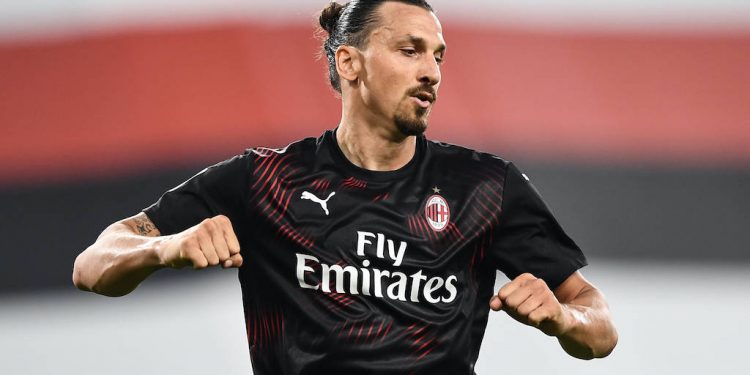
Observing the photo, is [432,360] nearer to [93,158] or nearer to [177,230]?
[177,230]

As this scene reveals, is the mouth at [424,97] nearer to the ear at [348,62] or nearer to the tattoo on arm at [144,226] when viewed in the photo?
the ear at [348,62]

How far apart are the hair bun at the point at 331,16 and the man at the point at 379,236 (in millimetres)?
173

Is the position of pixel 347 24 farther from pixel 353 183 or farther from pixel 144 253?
pixel 144 253

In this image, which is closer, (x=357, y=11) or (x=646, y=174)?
(x=357, y=11)

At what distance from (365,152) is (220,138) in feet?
7.18

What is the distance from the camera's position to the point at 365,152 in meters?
2.32

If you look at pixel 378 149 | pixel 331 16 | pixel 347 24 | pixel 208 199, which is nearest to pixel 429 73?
pixel 378 149

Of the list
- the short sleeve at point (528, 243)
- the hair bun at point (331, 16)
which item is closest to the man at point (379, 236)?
the short sleeve at point (528, 243)

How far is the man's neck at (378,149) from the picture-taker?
2301 mm

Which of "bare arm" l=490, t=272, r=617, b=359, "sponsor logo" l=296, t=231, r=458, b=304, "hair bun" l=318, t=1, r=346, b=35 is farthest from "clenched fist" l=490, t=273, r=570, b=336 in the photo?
"hair bun" l=318, t=1, r=346, b=35

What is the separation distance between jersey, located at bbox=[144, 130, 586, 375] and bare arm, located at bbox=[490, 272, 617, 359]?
0.20 ft

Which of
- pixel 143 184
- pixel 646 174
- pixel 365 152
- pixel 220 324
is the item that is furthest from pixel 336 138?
pixel 646 174

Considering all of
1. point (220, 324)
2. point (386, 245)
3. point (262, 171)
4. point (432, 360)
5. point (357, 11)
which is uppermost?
point (357, 11)

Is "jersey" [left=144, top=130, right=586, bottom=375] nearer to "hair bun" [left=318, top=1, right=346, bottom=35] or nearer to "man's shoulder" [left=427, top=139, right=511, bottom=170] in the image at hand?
"man's shoulder" [left=427, top=139, right=511, bottom=170]
